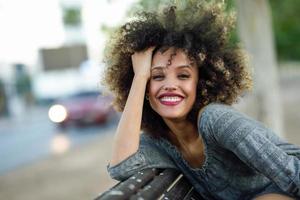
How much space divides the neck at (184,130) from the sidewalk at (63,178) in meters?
5.65

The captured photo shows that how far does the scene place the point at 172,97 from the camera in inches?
98.3

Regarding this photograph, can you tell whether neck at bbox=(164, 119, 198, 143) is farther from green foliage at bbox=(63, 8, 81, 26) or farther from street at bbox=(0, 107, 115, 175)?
green foliage at bbox=(63, 8, 81, 26)

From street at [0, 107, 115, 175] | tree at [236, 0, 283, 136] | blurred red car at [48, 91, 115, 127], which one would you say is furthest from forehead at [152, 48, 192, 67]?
blurred red car at [48, 91, 115, 127]

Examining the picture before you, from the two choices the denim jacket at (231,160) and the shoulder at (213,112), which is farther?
the shoulder at (213,112)

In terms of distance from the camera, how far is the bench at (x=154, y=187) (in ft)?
6.14

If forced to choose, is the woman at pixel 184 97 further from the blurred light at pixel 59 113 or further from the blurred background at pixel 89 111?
the blurred light at pixel 59 113

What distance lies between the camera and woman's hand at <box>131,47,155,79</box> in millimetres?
2537

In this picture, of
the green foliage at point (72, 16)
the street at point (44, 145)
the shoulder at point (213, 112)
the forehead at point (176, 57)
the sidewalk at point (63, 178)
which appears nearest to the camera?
the shoulder at point (213, 112)

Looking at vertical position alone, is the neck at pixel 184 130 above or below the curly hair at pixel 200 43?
below

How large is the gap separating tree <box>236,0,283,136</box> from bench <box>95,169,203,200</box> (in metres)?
3.50

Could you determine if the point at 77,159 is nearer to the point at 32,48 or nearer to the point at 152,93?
the point at 152,93

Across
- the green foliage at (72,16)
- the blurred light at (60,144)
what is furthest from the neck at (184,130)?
the green foliage at (72,16)

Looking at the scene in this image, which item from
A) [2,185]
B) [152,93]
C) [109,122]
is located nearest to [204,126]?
[152,93]

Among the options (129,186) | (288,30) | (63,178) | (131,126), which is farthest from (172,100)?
(288,30)
